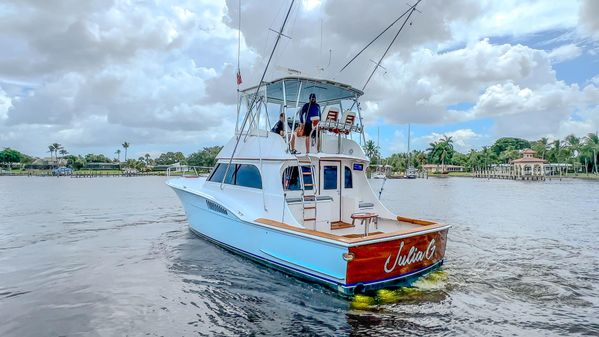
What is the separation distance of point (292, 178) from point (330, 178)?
3.55ft

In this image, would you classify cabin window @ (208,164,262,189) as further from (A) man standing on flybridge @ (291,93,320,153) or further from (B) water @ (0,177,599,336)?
(B) water @ (0,177,599,336)

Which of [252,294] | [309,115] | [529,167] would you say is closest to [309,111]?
[309,115]

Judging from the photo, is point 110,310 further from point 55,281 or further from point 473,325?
point 473,325

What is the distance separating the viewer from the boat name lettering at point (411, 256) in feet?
22.9

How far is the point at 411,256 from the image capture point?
23.9 ft

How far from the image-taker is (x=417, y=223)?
873 cm

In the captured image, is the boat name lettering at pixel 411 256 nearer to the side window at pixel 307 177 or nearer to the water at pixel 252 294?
the water at pixel 252 294

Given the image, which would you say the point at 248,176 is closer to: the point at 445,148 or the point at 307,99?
the point at 307,99

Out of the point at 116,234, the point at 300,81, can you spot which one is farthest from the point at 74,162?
the point at 300,81

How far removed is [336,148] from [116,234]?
369 inches

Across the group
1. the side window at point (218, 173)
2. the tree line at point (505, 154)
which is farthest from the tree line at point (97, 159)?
the side window at point (218, 173)

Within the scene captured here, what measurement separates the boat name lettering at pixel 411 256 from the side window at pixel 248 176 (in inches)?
150

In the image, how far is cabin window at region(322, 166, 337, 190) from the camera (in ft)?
31.8

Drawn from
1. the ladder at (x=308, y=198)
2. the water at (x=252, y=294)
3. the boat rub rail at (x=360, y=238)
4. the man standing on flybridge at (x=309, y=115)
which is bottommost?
the water at (x=252, y=294)
